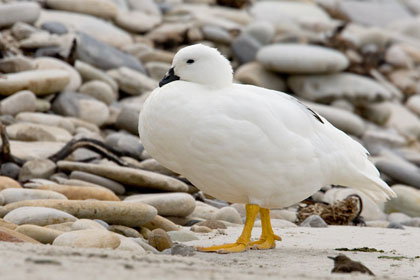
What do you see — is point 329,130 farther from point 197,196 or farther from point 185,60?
point 197,196

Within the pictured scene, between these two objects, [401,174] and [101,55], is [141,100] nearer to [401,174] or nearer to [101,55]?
[101,55]

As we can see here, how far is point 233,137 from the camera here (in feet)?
18.3

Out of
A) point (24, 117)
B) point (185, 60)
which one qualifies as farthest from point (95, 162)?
point (185, 60)

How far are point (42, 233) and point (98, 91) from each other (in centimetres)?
640

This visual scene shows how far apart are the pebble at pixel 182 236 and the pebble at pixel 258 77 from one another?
892 centimetres

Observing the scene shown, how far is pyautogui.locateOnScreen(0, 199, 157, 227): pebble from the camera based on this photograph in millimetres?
6469

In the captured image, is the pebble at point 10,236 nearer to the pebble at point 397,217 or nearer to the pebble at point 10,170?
the pebble at point 10,170

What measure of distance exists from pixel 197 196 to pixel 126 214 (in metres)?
2.24

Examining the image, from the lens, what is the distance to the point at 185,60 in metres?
6.00

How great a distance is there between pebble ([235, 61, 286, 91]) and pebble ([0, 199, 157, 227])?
899cm

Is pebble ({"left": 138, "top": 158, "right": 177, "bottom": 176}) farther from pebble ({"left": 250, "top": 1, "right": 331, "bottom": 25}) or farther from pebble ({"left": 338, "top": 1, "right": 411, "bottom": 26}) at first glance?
pebble ({"left": 338, "top": 1, "right": 411, "bottom": 26})

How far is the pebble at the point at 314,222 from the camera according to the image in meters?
7.81

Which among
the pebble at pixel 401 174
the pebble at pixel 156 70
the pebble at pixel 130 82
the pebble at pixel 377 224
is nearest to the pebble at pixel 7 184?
the pebble at pixel 377 224

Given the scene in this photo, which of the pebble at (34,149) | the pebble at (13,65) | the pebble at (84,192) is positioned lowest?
the pebble at (84,192)
